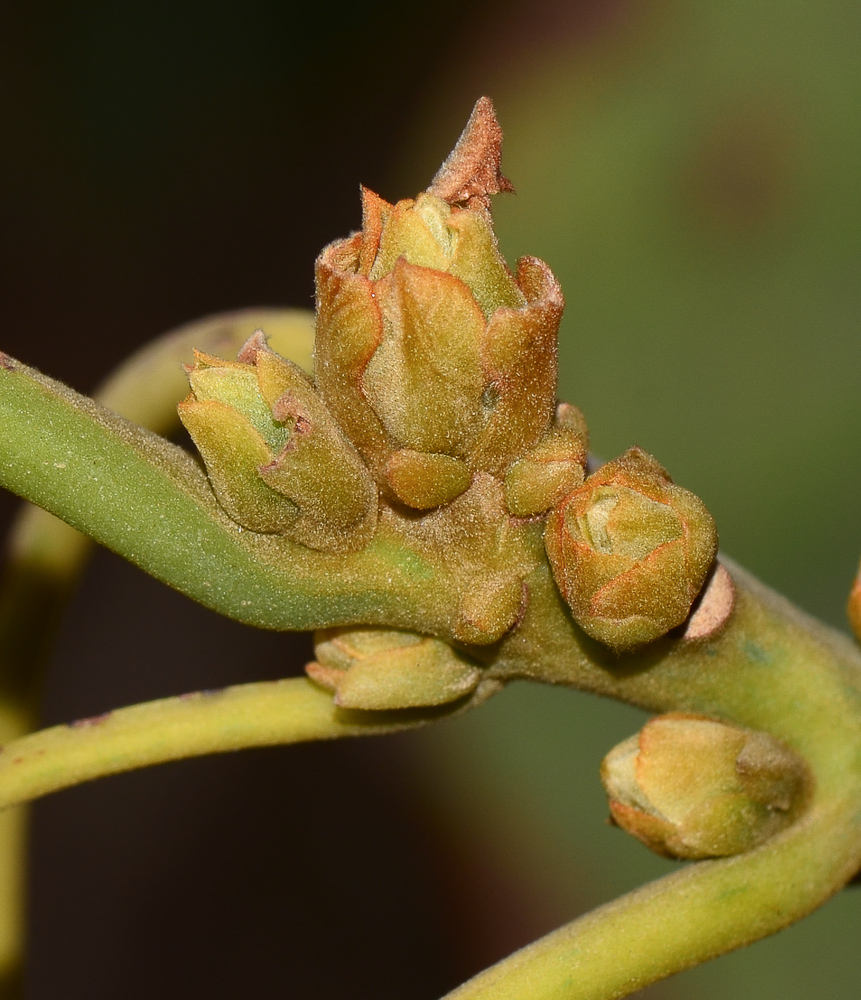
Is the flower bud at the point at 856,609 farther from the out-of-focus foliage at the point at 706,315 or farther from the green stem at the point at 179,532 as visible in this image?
the out-of-focus foliage at the point at 706,315

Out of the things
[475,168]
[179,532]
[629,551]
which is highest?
[475,168]

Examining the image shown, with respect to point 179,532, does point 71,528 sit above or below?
below

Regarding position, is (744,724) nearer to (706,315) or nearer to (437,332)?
(437,332)

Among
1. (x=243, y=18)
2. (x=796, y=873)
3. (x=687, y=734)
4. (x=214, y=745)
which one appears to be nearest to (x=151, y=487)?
(x=214, y=745)

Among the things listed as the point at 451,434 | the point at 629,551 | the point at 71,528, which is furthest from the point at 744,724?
the point at 71,528

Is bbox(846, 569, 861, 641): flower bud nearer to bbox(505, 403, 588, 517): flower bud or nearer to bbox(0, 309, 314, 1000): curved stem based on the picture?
bbox(505, 403, 588, 517): flower bud

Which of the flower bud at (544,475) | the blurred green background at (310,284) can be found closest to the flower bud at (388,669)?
the flower bud at (544,475)

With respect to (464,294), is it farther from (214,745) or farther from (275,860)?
(275,860)
